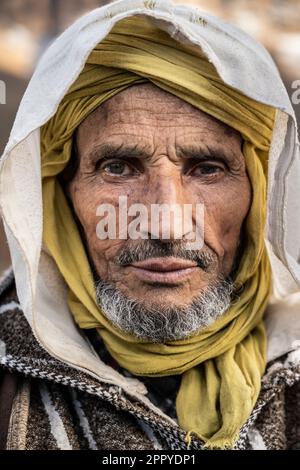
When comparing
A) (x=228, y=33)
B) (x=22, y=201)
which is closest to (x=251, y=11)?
(x=228, y=33)

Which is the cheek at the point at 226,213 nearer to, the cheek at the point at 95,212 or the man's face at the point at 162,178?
the man's face at the point at 162,178

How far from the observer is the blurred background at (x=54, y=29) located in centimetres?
523

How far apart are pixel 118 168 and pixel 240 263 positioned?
1.71 ft

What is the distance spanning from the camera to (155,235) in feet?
7.02

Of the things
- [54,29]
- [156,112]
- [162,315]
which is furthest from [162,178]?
[54,29]

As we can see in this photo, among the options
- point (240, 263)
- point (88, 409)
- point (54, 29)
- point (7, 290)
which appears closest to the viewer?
point (88, 409)

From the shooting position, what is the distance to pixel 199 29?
2188 mm

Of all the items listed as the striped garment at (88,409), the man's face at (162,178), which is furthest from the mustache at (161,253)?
the striped garment at (88,409)

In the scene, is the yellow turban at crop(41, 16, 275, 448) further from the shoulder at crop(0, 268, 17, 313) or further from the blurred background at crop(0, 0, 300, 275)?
the blurred background at crop(0, 0, 300, 275)

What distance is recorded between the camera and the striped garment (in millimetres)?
2139

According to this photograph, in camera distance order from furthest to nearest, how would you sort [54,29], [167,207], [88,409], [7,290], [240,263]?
[54,29] → [7,290] → [240,263] → [88,409] → [167,207]

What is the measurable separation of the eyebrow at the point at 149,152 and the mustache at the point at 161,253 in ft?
0.89

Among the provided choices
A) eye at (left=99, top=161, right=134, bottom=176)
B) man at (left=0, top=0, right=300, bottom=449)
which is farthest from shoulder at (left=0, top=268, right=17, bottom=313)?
eye at (left=99, top=161, right=134, bottom=176)

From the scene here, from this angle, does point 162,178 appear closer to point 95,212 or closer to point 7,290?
point 95,212
